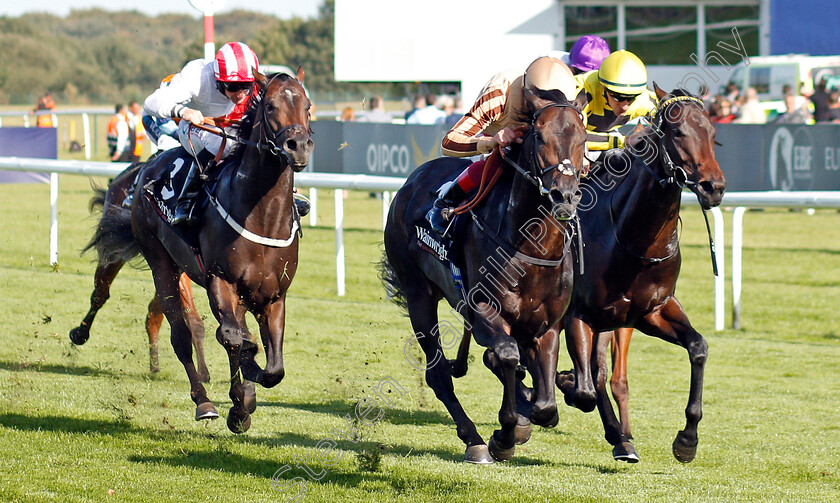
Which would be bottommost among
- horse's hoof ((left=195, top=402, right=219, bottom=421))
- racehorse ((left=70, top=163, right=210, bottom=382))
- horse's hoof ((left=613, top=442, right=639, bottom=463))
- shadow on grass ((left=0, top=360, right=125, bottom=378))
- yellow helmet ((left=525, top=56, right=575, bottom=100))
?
shadow on grass ((left=0, top=360, right=125, bottom=378))

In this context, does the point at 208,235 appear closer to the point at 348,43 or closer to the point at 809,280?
the point at 809,280

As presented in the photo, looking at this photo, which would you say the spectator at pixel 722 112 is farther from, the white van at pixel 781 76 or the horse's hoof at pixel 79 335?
the horse's hoof at pixel 79 335

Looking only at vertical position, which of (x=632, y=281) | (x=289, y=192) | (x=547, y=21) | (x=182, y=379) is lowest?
(x=182, y=379)

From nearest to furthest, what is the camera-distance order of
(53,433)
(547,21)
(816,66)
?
(53,433)
(816,66)
(547,21)

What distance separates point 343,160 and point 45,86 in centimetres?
4747

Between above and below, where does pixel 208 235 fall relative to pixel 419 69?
below

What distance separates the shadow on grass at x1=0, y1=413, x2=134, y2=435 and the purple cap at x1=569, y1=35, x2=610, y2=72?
3.00 metres

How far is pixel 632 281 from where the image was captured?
4746 mm

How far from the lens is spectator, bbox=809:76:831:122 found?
565 inches

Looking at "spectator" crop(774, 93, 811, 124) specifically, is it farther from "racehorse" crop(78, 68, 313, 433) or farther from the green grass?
"racehorse" crop(78, 68, 313, 433)

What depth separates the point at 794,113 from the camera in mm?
14070

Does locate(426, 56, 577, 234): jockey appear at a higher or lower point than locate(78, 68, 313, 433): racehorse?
higher

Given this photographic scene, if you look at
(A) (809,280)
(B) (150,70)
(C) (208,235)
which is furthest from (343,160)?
(B) (150,70)

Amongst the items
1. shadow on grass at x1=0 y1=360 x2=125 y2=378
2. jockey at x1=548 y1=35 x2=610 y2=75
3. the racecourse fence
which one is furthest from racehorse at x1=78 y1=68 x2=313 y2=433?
the racecourse fence
